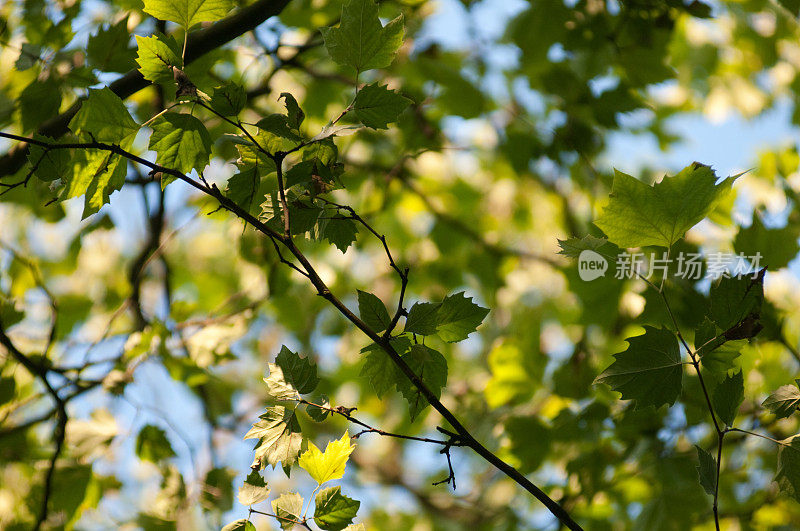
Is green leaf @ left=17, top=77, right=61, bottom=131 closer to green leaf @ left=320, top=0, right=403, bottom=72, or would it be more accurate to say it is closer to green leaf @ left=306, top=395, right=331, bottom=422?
green leaf @ left=320, top=0, right=403, bottom=72

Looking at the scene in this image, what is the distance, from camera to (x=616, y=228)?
79 cm

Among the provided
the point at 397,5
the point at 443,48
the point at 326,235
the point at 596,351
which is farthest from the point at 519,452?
the point at 443,48

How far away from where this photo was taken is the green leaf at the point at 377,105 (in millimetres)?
724

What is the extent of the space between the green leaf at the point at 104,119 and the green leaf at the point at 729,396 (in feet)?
2.62

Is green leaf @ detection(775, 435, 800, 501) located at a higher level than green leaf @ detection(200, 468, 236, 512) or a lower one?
higher

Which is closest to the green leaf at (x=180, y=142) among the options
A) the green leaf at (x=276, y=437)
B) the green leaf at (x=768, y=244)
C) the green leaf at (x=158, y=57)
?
the green leaf at (x=158, y=57)

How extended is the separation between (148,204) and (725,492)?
1919mm

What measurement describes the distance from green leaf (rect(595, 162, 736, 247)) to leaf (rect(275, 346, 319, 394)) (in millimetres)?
408

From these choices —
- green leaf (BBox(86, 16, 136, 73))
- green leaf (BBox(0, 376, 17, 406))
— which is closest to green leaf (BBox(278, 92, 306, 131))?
green leaf (BBox(86, 16, 136, 73))

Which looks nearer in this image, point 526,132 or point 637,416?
point 637,416

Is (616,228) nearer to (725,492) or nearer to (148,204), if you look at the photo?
(148,204)

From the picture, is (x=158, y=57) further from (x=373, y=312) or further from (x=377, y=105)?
(x=373, y=312)

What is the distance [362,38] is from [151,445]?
115 cm

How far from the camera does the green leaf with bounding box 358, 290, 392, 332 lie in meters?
0.73
